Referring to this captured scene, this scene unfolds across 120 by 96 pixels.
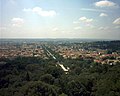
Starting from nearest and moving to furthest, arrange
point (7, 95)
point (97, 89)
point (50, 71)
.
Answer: point (7, 95), point (97, 89), point (50, 71)

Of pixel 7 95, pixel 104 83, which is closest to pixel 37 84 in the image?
pixel 7 95

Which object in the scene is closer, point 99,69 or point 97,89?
point 97,89

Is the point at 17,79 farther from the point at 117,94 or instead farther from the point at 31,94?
the point at 117,94

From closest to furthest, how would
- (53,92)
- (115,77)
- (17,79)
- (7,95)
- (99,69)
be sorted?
1. (7,95)
2. (53,92)
3. (115,77)
4. (17,79)
5. (99,69)

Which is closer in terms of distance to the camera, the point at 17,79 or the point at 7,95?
the point at 7,95

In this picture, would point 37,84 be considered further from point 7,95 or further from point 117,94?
point 117,94

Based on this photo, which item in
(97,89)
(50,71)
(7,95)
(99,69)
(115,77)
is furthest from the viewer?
(99,69)

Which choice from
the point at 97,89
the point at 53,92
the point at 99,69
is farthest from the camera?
the point at 99,69

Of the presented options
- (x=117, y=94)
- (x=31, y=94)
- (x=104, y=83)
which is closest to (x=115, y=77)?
(x=104, y=83)

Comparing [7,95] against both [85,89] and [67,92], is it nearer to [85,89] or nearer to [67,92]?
[67,92]
